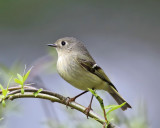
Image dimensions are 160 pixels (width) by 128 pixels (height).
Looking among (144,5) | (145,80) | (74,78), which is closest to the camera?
(74,78)

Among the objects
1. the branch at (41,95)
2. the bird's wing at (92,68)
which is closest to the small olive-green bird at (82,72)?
the bird's wing at (92,68)

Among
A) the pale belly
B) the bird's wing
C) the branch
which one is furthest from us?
the bird's wing

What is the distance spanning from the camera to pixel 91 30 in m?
3.98

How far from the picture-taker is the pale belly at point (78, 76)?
1.34 metres

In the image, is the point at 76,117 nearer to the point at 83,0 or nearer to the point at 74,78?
the point at 74,78

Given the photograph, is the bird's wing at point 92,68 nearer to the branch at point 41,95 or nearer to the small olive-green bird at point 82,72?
the small olive-green bird at point 82,72

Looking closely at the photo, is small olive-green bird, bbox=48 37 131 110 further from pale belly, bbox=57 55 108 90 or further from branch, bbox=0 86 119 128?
branch, bbox=0 86 119 128

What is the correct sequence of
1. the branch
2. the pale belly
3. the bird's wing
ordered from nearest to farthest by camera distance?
the branch < the pale belly < the bird's wing

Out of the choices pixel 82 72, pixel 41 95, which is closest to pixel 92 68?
pixel 82 72

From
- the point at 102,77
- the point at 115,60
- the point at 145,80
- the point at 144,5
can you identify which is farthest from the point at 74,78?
the point at 144,5

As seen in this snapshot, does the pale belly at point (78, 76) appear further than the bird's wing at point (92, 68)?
No

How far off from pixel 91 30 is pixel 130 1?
2.17 ft

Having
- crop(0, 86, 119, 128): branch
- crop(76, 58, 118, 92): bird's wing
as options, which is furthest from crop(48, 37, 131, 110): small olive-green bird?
crop(0, 86, 119, 128): branch

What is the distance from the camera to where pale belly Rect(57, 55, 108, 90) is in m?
1.34
